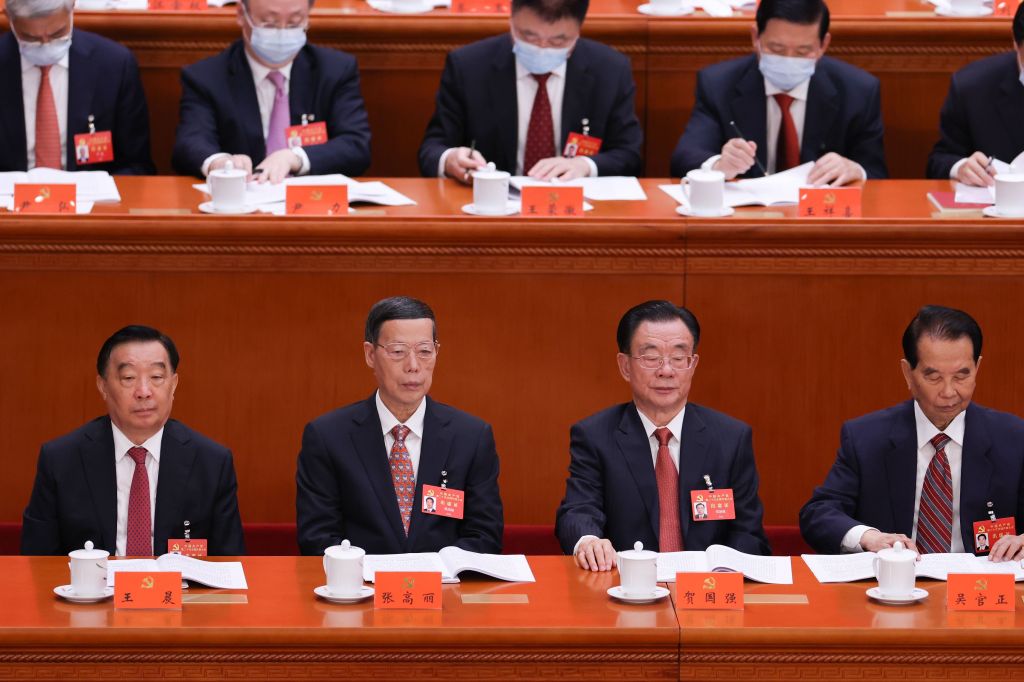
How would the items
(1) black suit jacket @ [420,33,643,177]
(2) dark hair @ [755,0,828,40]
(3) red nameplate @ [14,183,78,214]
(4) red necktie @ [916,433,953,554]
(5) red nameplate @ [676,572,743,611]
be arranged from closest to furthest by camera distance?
(5) red nameplate @ [676,572,743,611]
(4) red necktie @ [916,433,953,554]
(3) red nameplate @ [14,183,78,214]
(2) dark hair @ [755,0,828,40]
(1) black suit jacket @ [420,33,643,177]

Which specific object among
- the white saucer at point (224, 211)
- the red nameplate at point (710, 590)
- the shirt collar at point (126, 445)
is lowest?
the red nameplate at point (710, 590)

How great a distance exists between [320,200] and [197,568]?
1.21m

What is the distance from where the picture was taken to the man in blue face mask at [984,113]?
4.36 metres

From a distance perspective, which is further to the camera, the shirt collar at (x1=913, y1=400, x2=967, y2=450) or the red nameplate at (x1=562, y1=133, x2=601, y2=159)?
the red nameplate at (x1=562, y1=133, x2=601, y2=159)

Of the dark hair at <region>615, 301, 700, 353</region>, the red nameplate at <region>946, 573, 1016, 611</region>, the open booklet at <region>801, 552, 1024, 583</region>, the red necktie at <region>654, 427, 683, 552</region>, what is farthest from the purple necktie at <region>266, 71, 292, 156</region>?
the red nameplate at <region>946, 573, 1016, 611</region>

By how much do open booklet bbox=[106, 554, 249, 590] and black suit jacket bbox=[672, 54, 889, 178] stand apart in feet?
6.24

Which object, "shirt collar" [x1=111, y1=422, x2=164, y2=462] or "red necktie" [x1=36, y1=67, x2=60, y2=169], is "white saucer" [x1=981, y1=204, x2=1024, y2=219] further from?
"red necktie" [x1=36, y1=67, x2=60, y2=169]

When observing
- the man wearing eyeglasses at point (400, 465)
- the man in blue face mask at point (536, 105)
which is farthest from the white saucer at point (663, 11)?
the man wearing eyeglasses at point (400, 465)

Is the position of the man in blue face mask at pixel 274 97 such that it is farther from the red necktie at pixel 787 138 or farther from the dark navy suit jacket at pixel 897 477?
the dark navy suit jacket at pixel 897 477

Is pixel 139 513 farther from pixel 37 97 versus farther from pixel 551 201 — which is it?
pixel 37 97

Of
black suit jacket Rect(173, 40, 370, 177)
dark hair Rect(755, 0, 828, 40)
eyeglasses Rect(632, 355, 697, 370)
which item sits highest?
dark hair Rect(755, 0, 828, 40)

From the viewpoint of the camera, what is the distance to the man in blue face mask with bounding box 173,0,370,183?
4348 mm

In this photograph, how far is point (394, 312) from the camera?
341 centimetres

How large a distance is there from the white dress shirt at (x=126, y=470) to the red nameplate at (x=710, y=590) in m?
1.15
